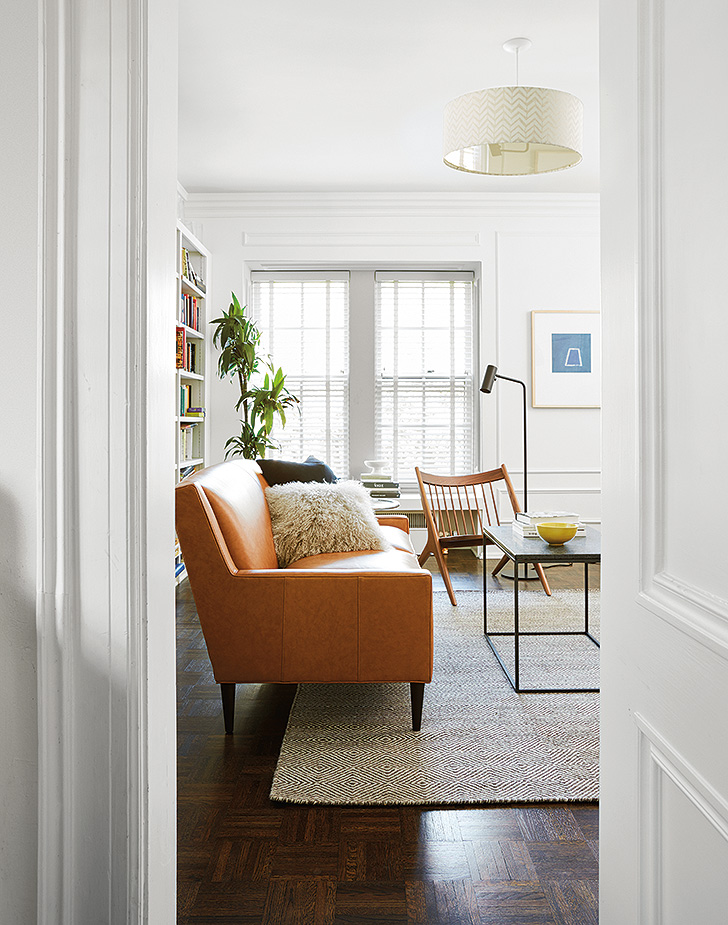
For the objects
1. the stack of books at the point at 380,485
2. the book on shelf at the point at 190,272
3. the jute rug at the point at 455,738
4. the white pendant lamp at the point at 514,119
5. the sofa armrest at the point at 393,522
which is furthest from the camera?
the stack of books at the point at 380,485

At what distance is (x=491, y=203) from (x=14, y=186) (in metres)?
5.44

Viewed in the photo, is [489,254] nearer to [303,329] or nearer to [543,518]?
[303,329]

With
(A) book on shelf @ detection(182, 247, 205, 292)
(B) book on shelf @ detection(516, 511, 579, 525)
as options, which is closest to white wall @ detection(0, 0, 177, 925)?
(B) book on shelf @ detection(516, 511, 579, 525)

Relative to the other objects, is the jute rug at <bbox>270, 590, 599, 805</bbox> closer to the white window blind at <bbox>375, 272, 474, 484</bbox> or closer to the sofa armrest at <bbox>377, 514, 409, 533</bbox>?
the sofa armrest at <bbox>377, 514, 409, 533</bbox>

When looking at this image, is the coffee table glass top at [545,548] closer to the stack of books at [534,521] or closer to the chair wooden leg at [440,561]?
the stack of books at [534,521]

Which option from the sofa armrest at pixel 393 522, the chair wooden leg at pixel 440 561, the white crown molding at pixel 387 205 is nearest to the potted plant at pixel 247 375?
the white crown molding at pixel 387 205

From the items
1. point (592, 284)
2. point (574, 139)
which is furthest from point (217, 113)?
point (592, 284)

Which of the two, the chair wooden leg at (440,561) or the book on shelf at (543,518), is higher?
the book on shelf at (543,518)

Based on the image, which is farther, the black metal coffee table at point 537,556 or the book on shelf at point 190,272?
the book on shelf at point 190,272

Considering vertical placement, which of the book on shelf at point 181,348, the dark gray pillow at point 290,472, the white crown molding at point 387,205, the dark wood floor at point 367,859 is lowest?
the dark wood floor at point 367,859

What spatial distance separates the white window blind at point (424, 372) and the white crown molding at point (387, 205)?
53 centimetres

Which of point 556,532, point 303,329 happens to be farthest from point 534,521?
point 303,329

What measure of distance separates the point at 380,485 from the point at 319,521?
2.11 m

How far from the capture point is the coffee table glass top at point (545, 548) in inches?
121
